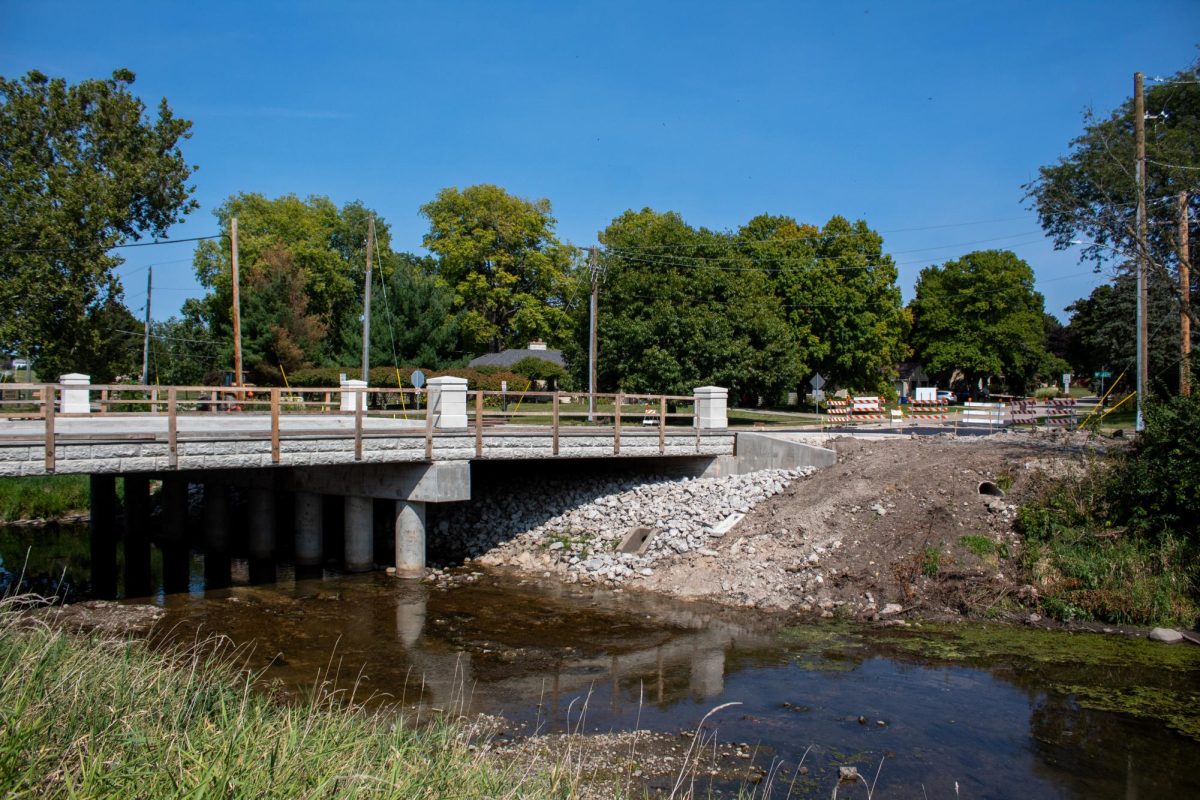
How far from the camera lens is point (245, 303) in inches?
2074

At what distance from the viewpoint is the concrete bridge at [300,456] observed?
1416 centimetres

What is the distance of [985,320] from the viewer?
214ft

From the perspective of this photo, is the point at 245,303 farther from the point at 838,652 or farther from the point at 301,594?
the point at 838,652

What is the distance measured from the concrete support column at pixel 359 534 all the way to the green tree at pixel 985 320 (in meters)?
55.7

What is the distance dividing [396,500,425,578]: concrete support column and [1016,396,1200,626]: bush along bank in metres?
11.4

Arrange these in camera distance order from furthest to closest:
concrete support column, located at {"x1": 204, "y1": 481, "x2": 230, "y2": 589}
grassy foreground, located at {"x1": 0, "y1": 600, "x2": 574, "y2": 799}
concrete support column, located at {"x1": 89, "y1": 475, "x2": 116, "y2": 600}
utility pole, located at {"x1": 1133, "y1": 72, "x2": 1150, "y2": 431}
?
concrete support column, located at {"x1": 204, "y1": 481, "x2": 230, "y2": 589} < concrete support column, located at {"x1": 89, "y1": 475, "x2": 116, "y2": 600} < utility pole, located at {"x1": 1133, "y1": 72, "x2": 1150, "y2": 431} < grassy foreground, located at {"x1": 0, "y1": 600, "x2": 574, "y2": 799}

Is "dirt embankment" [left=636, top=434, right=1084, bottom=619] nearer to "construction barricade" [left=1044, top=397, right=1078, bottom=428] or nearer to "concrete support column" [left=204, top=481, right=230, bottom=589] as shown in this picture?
"construction barricade" [left=1044, top=397, right=1078, bottom=428]

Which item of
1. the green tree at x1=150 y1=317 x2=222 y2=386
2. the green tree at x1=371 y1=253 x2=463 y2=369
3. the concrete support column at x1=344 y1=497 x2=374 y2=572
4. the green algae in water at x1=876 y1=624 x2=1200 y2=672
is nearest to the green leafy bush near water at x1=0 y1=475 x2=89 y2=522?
the concrete support column at x1=344 y1=497 x2=374 y2=572

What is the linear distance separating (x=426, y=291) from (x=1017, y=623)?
128ft

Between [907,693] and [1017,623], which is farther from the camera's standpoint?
[1017,623]

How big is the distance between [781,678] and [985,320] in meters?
60.6

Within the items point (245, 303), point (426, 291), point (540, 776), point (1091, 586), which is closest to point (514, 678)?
point (540, 776)

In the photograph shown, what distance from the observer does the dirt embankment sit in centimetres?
1490

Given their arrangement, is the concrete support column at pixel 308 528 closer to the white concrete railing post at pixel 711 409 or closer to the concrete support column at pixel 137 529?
the concrete support column at pixel 137 529
